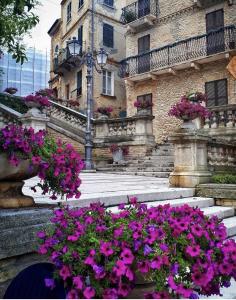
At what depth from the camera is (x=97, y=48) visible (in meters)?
25.6

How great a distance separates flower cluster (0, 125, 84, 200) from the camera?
298cm

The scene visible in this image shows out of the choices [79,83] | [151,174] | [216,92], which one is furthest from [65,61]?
[151,174]

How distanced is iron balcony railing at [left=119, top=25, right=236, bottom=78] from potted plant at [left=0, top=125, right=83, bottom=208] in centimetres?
1689

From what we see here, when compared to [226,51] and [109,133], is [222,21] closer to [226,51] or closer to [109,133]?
[226,51]

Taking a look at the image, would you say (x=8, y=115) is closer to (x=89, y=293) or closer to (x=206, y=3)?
(x=89, y=293)

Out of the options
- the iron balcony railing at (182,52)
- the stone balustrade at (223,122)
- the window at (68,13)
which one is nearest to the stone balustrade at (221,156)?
the stone balustrade at (223,122)

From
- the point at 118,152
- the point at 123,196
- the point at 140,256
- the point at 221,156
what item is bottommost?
the point at 140,256

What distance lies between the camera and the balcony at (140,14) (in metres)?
22.3

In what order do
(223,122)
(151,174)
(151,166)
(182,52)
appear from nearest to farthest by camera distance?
(151,174) → (151,166) → (223,122) → (182,52)

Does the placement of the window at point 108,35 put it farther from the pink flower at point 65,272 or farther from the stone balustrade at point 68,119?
the pink flower at point 65,272

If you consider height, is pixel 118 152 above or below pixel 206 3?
below

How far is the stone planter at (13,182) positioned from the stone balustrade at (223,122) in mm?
10657

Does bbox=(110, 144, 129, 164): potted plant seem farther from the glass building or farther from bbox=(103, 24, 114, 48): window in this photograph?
the glass building

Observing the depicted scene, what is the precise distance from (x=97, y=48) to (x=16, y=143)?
24.2 metres
